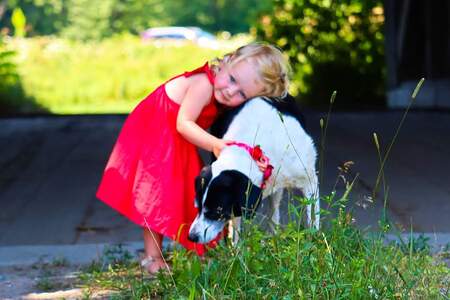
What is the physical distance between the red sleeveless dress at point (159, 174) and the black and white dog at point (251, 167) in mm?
252

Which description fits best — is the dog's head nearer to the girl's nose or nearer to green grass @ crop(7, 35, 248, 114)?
the girl's nose

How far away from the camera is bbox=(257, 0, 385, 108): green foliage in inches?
786

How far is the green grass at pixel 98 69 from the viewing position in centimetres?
2632

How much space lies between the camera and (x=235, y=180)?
173 inches

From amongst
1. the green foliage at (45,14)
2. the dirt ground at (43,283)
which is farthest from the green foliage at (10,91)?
the green foliage at (45,14)

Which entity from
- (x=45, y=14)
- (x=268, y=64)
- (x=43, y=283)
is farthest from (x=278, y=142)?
(x=45, y=14)

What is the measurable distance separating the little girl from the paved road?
2.55 ft

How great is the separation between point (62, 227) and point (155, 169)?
169cm

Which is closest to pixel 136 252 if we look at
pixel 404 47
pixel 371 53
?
pixel 404 47

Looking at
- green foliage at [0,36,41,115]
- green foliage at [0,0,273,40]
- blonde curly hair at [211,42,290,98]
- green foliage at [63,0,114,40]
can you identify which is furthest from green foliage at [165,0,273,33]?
blonde curly hair at [211,42,290,98]

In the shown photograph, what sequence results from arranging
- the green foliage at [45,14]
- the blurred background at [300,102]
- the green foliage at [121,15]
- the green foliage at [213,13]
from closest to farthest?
the blurred background at [300,102]
the green foliage at [121,15]
the green foliage at [45,14]
the green foliage at [213,13]

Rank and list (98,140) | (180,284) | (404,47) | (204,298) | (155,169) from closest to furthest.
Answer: (204,298) < (180,284) < (155,169) < (98,140) < (404,47)

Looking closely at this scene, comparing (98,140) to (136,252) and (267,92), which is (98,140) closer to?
(136,252)

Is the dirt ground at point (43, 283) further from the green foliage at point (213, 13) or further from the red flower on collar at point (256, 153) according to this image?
the green foliage at point (213, 13)
